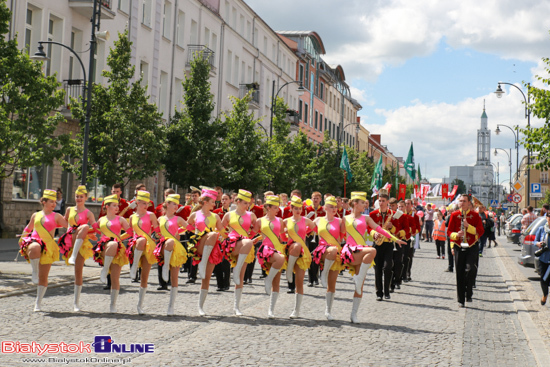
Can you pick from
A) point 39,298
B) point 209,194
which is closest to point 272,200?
point 209,194

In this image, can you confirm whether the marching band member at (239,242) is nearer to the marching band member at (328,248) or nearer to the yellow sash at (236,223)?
the yellow sash at (236,223)

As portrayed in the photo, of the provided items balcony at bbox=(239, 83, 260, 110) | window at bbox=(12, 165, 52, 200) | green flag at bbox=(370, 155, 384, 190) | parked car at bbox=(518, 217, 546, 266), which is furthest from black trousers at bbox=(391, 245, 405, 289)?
balcony at bbox=(239, 83, 260, 110)

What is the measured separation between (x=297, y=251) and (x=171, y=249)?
1670 mm

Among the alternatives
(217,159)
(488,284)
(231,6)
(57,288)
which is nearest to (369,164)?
(231,6)

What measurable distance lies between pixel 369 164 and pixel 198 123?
130 ft

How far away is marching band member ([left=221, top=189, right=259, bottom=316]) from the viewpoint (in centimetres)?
961

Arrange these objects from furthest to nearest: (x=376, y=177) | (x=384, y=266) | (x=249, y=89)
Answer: (x=376, y=177) < (x=249, y=89) < (x=384, y=266)

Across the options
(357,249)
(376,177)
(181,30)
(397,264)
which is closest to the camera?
(357,249)

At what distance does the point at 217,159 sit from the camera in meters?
29.4

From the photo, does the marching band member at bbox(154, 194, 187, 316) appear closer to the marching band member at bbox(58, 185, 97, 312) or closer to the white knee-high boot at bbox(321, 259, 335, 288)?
the marching band member at bbox(58, 185, 97, 312)

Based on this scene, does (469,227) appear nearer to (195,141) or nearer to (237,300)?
(237,300)

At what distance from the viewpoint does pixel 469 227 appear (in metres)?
11.7

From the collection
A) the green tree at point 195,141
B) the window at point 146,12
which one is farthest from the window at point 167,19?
the green tree at point 195,141

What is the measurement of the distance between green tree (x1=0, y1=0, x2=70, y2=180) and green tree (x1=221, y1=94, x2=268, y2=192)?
15888 mm
